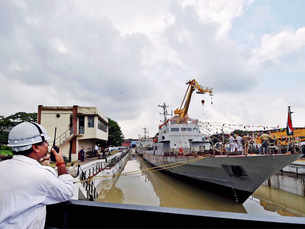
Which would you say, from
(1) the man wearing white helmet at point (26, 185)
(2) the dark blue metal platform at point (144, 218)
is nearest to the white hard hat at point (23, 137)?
(1) the man wearing white helmet at point (26, 185)

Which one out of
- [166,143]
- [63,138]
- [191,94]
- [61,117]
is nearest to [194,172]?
[166,143]

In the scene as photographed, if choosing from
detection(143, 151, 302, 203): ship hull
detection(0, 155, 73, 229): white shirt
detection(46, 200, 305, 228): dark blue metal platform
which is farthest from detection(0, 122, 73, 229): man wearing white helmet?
detection(143, 151, 302, 203): ship hull

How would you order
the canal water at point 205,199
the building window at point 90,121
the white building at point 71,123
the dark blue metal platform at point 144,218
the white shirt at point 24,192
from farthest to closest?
the building window at point 90,121, the white building at point 71,123, the canal water at point 205,199, the dark blue metal platform at point 144,218, the white shirt at point 24,192

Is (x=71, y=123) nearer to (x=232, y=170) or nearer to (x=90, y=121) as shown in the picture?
(x=90, y=121)

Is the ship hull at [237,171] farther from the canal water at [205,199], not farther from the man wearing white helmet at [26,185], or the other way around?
the man wearing white helmet at [26,185]

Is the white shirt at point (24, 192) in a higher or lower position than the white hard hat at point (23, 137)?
lower

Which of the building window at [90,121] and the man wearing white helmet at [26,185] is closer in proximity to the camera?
the man wearing white helmet at [26,185]

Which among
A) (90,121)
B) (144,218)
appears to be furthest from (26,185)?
(90,121)

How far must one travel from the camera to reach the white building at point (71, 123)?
67.1ft

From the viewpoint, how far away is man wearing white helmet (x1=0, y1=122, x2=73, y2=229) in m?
1.20

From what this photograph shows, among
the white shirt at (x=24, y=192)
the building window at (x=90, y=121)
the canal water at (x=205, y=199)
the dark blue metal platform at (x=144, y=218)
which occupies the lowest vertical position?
the canal water at (x=205, y=199)

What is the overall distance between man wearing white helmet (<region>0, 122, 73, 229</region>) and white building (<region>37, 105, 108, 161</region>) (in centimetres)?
2006

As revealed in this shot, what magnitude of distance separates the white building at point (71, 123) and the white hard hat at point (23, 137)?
20033 mm

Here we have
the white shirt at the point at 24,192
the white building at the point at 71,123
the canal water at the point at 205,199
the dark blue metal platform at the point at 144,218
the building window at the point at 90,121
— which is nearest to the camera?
the white shirt at the point at 24,192
